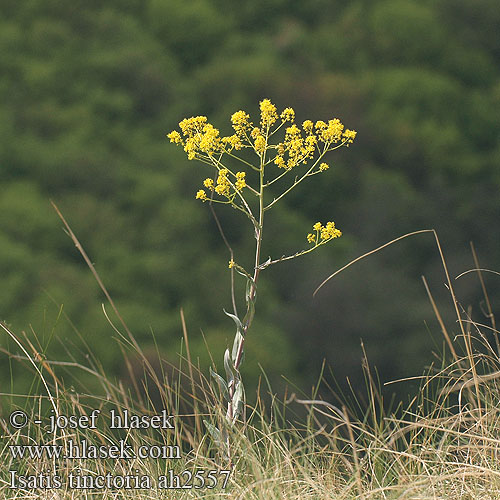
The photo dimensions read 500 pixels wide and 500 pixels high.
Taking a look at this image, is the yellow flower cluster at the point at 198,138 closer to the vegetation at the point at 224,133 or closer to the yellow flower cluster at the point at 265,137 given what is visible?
the yellow flower cluster at the point at 265,137

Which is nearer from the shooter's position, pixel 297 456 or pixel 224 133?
pixel 297 456

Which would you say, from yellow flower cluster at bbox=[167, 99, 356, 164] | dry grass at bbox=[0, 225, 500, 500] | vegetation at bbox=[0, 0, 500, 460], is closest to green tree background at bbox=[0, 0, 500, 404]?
vegetation at bbox=[0, 0, 500, 460]

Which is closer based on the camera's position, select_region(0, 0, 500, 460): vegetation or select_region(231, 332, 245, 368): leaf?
select_region(231, 332, 245, 368): leaf

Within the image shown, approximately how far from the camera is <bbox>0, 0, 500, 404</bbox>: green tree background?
6430 millimetres

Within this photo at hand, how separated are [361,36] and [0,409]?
29.7ft

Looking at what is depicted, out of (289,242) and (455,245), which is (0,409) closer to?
(289,242)

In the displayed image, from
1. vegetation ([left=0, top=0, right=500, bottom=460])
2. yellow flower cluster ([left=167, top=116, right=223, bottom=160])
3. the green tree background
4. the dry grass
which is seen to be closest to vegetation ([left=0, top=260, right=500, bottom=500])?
the dry grass

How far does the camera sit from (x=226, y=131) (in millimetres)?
8336

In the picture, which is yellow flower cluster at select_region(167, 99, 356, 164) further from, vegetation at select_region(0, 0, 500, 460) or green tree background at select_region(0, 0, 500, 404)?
green tree background at select_region(0, 0, 500, 404)

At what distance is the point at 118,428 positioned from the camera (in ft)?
3.81

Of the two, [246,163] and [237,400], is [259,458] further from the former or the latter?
[246,163]

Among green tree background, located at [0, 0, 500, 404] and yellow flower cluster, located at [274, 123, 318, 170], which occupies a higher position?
green tree background, located at [0, 0, 500, 404]

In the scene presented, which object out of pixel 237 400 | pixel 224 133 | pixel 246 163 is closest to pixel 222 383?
pixel 237 400

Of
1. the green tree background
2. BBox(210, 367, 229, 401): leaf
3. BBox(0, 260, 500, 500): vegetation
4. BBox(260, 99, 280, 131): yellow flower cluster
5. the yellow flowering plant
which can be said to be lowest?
BBox(0, 260, 500, 500): vegetation
